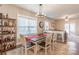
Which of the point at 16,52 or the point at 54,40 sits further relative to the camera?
the point at 54,40

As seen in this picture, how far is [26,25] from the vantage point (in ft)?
7.03

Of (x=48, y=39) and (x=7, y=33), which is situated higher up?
(x=7, y=33)

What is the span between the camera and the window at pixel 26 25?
2104 mm

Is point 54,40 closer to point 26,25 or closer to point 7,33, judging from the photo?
point 26,25

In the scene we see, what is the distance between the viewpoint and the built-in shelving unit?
2.06 meters

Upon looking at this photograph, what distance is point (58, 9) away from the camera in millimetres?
2152

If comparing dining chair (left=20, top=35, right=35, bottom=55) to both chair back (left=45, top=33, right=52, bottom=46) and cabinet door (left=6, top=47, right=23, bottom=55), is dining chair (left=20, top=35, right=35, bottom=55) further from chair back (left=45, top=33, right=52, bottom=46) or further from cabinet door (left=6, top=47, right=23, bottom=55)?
chair back (left=45, top=33, right=52, bottom=46)

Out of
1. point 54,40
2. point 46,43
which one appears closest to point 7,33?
point 46,43

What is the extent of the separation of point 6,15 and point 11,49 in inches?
25.9

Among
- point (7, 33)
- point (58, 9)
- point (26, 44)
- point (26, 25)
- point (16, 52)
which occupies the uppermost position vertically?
point (58, 9)

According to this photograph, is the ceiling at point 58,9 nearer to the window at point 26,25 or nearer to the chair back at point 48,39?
Answer: the window at point 26,25

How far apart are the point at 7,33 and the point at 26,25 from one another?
15.9 inches

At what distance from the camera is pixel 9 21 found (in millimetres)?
2105
